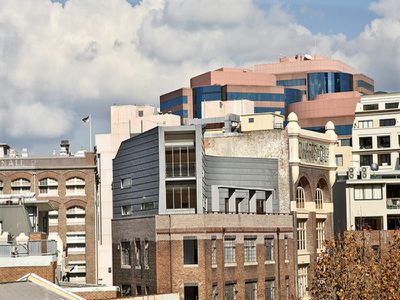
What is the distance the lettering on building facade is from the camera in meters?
91.3

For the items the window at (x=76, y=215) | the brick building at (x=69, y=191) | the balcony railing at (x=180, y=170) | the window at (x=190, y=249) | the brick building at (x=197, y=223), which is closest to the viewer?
the brick building at (x=197, y=223)

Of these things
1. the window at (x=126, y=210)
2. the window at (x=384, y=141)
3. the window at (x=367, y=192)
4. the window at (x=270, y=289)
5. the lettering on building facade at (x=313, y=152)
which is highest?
Result: the window at (x=384, y=141)

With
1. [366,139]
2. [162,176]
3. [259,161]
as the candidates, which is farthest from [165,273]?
[366,139]

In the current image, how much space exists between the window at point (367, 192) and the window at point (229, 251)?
29020 millimetres

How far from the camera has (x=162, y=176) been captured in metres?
80.3

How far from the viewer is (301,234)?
9194 cm

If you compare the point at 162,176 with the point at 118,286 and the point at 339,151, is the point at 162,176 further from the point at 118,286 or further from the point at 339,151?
the point at 339,151

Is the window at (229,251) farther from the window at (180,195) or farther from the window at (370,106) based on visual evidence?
the window at (370,106)

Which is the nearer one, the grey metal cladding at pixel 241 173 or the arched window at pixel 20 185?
the grey metal cladding at pixel 241 173

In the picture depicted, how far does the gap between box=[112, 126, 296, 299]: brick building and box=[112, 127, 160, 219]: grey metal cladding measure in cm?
8

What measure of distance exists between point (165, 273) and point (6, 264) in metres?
16.5

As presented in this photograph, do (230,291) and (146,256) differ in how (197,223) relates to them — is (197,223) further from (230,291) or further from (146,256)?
(230,291)

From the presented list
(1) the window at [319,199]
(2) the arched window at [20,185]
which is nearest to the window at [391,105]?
(1) the window at [319,199]

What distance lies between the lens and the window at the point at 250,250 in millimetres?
83188
